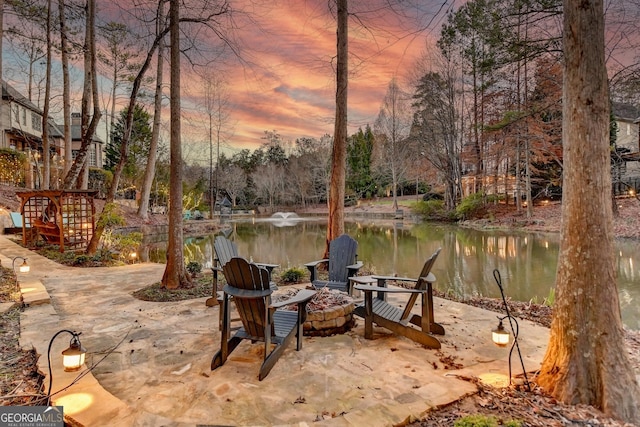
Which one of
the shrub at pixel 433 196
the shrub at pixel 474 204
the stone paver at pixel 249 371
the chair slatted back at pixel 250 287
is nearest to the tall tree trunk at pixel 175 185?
the stone paver at pixel 249 371

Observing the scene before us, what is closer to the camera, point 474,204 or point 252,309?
point 252,309

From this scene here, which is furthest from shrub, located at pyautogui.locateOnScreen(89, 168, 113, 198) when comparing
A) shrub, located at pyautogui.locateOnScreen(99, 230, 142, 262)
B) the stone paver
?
the stone paver

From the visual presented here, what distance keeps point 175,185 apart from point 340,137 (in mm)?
3125

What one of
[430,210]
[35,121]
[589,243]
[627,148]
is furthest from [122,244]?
[627,148]

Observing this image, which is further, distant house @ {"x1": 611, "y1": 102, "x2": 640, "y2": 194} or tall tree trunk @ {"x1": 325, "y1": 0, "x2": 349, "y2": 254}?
distant house @ {"x1": 611, "y1": 102, "x2": 640, "y2": 194}

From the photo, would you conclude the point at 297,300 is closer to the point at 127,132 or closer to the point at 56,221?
the point at 127,132

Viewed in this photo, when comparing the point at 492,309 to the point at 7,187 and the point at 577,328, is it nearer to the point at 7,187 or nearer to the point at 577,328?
the point at 577,328

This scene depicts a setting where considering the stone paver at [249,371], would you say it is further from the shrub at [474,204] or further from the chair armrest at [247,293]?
the shrub at [474,204]

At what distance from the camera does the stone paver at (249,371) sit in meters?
1.99

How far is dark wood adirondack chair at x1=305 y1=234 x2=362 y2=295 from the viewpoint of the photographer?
427 cm

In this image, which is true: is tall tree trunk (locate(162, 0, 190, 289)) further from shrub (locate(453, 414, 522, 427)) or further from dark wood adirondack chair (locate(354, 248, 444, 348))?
shrub (locate(453, 414, 522, 427))

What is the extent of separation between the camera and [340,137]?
650 centimetres

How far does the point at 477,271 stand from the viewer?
778 centimetres

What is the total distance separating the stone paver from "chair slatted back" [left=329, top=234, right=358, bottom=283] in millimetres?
818
